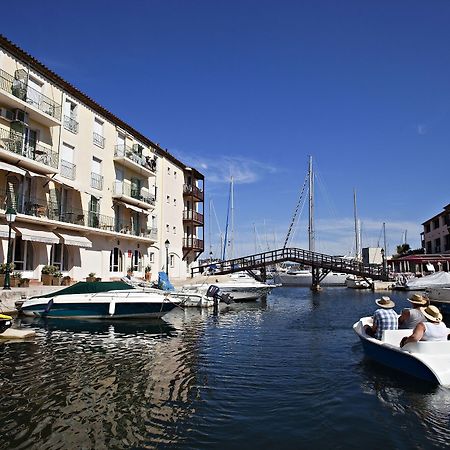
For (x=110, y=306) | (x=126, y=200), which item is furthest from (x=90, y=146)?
(x=110, y=306)

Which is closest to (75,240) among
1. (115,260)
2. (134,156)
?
(115,260)

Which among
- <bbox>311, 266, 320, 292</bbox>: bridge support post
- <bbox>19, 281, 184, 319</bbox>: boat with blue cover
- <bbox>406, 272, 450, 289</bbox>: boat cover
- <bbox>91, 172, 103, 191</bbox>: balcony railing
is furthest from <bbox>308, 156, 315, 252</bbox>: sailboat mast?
<bbox>19, 281, 184, 319</bbox>: boat with blue cover

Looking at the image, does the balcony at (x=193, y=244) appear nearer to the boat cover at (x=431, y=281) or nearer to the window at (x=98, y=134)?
the window at (x=98, y=134)

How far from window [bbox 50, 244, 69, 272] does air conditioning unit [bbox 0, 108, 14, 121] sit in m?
7.98

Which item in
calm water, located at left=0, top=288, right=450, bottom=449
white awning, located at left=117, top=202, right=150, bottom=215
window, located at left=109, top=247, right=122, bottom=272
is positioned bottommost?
calm water, located at left=0, top=288, right=450, bottom=449

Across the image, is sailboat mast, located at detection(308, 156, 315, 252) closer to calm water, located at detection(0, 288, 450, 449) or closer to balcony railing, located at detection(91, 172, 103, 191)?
balcony railing, located at detection(91, 172, 103, 191)

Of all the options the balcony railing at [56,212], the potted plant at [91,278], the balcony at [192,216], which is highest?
the balcony at [192,216]

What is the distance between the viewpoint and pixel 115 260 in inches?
1323

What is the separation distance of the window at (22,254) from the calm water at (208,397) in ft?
40.7

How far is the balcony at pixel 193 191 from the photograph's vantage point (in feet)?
150

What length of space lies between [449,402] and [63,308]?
1494 centimetres

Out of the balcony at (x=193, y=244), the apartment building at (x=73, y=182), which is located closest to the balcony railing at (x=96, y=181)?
the apartment building at (x=73, y=182)

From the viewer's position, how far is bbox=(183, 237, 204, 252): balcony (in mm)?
44812

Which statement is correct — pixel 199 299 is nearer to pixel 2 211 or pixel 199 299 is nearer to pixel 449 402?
pixel 2 211
